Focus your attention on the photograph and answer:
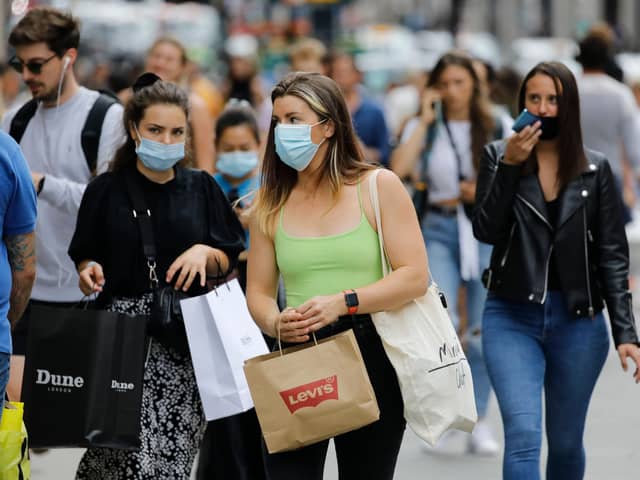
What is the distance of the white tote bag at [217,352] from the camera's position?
5.42 metres

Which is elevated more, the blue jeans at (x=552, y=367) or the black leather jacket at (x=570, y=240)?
the black leather jacket at (x=570, y=240)

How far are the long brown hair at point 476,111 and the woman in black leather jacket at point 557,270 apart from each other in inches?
92.3

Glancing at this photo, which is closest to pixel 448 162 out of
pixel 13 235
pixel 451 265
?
pixel 451 265

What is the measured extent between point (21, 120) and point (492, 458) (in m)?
3.17

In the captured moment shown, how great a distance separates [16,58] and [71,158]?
0.51m

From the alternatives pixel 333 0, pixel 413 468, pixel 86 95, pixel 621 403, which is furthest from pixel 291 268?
pixel 333 0

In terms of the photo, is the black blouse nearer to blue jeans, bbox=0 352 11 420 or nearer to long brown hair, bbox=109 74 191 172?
long brown hair, bbox=109 74 191 172

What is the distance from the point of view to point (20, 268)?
4.83 m

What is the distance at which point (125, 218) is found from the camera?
558 centimetres

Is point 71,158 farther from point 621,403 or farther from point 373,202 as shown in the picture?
point 621,403

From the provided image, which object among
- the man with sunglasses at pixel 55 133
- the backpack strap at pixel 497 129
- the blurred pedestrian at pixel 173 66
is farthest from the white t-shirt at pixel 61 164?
the backpack strap at pixel 497 129

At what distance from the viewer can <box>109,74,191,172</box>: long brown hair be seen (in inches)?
224

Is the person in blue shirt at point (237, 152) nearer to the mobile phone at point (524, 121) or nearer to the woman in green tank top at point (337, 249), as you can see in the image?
the mobile phone at point (524, 121)

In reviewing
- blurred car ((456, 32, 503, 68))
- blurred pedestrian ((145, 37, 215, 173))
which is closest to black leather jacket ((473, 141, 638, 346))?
blurred pedestrian ((145, 37, 215, 173))
